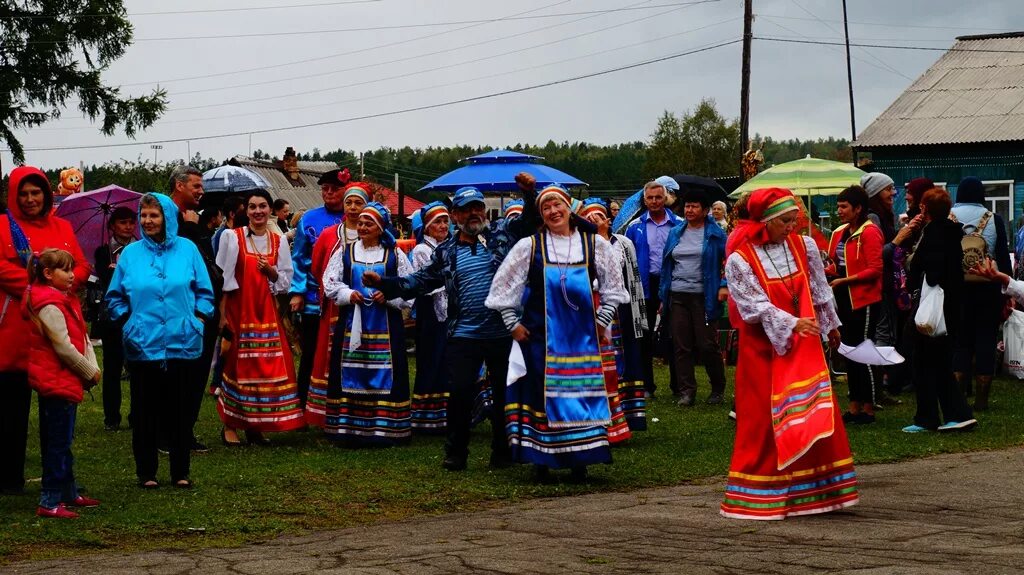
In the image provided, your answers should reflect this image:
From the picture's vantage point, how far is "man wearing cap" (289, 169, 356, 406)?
12.7 metres

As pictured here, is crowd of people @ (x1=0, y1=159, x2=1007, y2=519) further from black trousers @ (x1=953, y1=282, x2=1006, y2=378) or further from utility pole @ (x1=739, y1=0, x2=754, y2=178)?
utility pole @ (x1=739, y1=0, x2=754, y2=178)

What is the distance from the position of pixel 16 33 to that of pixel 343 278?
40.6 m

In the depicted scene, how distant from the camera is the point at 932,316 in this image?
39.2 ft

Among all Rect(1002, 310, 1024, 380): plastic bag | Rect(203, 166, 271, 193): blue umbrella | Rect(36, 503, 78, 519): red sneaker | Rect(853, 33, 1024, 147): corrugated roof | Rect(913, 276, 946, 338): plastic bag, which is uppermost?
Rect(853, 33, 1024, 147): corrugated roof

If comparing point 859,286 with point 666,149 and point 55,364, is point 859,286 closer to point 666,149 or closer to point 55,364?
point 55,364

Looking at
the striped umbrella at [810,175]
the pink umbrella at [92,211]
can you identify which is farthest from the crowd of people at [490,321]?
the striped umbrella at [810,175]

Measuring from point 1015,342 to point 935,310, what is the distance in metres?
5.15

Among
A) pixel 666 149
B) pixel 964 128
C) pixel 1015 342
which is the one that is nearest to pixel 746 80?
pixel 964 128

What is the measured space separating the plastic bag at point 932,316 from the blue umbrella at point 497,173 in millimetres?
9424

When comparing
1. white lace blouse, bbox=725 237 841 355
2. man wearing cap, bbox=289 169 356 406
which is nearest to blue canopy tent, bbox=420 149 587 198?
man wearing cap, bbox=289 169 356 406

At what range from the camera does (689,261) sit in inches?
566

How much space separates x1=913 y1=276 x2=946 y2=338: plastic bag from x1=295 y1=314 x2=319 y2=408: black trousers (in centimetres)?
513

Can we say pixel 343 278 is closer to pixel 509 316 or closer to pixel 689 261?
pixel 509 316

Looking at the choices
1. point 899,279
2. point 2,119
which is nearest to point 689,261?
point 899,279
